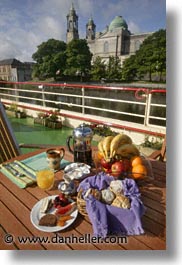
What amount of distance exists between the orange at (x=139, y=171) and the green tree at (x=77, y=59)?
1915 cm

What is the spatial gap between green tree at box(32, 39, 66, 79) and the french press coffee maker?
1809 cm

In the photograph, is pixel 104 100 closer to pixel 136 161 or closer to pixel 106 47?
pixel 136 161

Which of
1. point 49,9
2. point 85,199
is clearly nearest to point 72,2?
point 49,9

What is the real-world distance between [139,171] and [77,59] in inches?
784

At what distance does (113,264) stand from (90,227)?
169 millimetres

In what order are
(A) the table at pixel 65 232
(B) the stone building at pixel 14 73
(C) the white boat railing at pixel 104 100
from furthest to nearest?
(B) the stone building at pixel 14 73 → (C) the white boat railing at pixel 104 100 → (A) the table at pixel 65 232

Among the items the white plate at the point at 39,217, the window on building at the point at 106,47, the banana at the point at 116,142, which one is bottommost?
the white plate at the point at 39,217

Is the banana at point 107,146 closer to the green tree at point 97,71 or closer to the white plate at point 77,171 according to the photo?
the white plate at point 77,171

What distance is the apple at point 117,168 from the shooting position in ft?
2.15

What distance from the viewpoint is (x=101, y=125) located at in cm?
253

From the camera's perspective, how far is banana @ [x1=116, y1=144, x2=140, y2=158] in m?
0.74

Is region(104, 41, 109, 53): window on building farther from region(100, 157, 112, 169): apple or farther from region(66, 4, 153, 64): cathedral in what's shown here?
region(100, 157, 112, 169): apple

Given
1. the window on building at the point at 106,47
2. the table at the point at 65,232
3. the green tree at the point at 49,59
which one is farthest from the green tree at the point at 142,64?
the table at the point at 65,232

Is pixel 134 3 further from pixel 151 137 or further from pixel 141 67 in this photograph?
pixel 141 67
